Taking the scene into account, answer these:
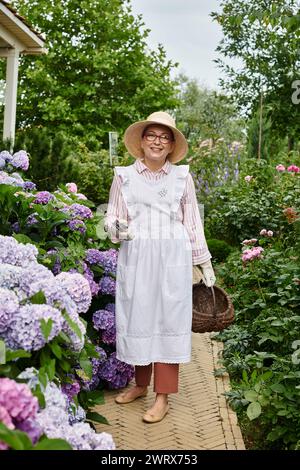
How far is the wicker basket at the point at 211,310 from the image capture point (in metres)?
4.06

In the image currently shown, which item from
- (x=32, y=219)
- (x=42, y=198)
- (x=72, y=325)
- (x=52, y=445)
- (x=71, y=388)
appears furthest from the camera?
(x=42, y=198)

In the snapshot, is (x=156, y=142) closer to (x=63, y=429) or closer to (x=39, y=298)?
(x=39, y=298)

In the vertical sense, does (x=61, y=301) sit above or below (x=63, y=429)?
above

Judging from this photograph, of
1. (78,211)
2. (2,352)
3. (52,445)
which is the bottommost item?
(52,445)

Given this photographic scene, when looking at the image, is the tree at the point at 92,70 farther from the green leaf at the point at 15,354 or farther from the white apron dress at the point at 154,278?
the green leaf at the point at 15,354

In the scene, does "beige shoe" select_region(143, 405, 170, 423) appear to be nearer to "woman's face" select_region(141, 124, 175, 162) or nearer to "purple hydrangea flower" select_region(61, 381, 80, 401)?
"purple hydrangea flower" select_region(61, 381, 80, 401)

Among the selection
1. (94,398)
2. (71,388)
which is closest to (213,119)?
(94,398)

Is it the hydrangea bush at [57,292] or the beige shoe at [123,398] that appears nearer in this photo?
the hydrangea bush at [57,292]

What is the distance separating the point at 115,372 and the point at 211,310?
30.6 inches

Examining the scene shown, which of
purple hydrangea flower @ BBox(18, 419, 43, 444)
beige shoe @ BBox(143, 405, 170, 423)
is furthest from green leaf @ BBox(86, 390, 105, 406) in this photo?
purple hydrangea flower @ BBox(18, 419, 43, 444)

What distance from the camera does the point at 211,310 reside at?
13.4 ft

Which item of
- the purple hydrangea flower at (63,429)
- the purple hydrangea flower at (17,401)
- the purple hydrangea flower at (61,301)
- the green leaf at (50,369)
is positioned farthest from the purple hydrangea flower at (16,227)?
the purple hydrangea flower at (17,401)

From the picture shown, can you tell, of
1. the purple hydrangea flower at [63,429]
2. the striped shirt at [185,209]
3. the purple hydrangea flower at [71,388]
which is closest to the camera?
the purple hydrangea flower at [63,429]

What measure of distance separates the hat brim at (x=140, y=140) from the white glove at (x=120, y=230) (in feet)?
1.87
